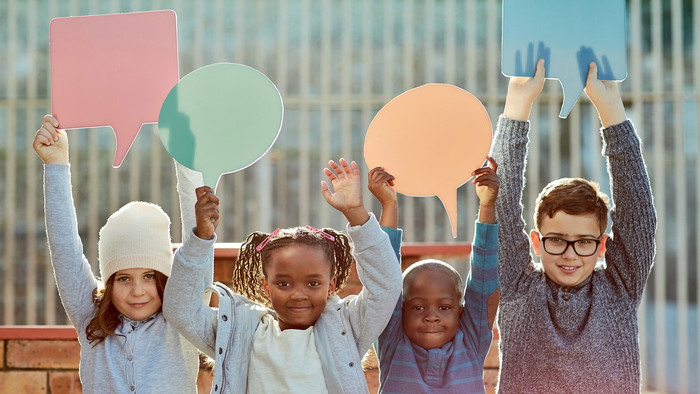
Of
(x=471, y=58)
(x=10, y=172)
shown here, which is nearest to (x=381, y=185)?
(x=471, y=58)

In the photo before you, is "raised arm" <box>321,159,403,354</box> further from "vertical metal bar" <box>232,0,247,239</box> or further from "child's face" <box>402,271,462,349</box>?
"vertical metal bar" <box>232,0,247,239</box>

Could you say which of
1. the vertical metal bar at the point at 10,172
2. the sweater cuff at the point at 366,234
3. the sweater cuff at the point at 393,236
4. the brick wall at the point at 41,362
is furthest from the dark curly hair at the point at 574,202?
the vertical metal bar at the point at 10,172

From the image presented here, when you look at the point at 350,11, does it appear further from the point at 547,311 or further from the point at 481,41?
the point at 547,311

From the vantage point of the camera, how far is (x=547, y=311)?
216 cm

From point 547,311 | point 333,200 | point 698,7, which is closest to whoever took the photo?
point 333,200

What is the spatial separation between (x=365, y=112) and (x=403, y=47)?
0.38 meters

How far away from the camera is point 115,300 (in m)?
2.18

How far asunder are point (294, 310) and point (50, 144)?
72 cm

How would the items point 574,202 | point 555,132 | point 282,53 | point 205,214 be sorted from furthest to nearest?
1. point 555,132
2. point 282,53
3. point 574,202
4. point 205,214

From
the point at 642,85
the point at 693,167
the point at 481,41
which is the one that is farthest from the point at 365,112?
the point at 693,167

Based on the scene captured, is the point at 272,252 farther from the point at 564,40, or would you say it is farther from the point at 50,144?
the point at 564,40

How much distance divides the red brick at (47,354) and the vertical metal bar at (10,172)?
159cm

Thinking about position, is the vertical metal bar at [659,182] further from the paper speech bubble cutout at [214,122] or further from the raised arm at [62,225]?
the raised arm at [62,225]

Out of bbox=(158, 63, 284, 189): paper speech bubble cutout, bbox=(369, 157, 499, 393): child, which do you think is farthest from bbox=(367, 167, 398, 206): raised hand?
bbox=(158, 63, 284, 189): paper speech bubble cutout
